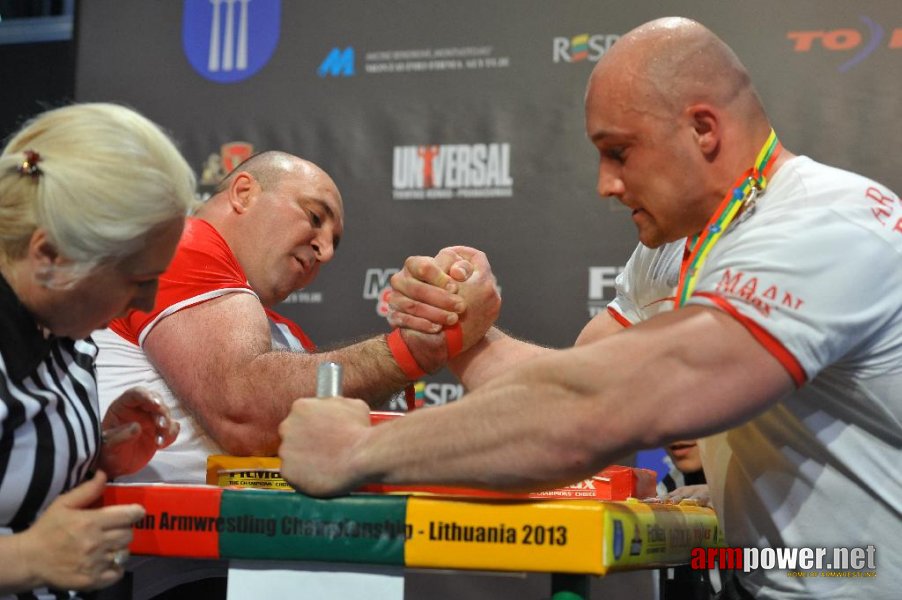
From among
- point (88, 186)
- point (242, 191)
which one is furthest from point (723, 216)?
point (242, 191)

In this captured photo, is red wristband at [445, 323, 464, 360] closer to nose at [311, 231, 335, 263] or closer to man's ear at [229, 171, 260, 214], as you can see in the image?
nose at [311, 231, 335, 263]

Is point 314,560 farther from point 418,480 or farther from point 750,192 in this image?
point 750,192

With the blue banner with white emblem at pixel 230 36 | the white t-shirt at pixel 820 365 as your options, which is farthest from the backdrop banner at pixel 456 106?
the white t-shirt at pixel 820 365

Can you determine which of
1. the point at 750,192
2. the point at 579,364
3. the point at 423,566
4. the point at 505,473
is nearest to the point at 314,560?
the point at 423,566

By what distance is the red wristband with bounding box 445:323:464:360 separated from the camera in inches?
82.2

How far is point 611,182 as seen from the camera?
163 centimetres

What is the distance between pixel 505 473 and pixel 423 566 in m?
0.15

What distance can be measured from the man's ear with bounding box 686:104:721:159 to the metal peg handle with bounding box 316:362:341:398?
64cm

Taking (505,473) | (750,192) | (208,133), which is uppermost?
(208,133)

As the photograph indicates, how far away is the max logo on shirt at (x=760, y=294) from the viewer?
1.27m

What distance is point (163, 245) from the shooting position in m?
1.40

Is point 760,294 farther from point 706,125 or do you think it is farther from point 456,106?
point 456,106

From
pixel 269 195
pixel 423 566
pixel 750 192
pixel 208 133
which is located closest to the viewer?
pixel 423 566

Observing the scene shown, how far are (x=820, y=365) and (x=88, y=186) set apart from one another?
937 millimetres
